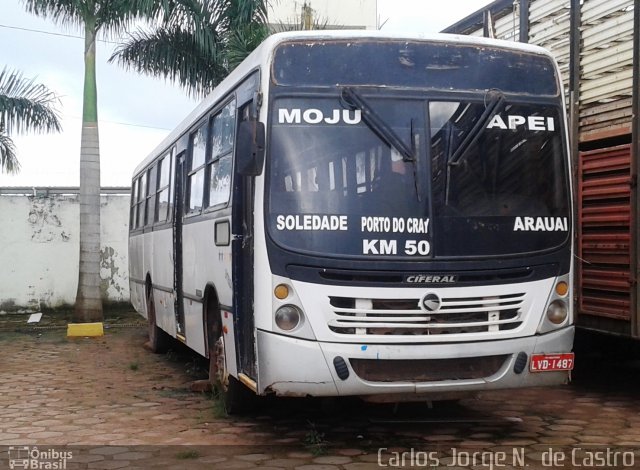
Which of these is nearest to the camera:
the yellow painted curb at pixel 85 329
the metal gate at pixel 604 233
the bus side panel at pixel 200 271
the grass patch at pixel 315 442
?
the grass patch at pixel 315 442

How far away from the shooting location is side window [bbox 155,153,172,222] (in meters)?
10.3

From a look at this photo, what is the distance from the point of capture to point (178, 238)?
30.1 feet

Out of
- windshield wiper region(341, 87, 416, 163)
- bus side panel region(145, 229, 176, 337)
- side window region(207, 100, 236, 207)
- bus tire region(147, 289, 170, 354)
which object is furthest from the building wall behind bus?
windshield wiper region(341, 87, 416, 163)

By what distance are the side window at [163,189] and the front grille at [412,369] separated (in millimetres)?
4998

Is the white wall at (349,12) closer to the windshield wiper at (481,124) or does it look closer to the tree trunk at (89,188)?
the tree trunk at (89,188)

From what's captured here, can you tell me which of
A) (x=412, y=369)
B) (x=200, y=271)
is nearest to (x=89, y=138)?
(x=200, y=271)

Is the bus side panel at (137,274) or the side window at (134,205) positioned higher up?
the side window at (134,205)

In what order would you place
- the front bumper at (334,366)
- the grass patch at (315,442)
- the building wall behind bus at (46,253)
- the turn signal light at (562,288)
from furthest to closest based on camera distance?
the building wall behind bus at (46,253), the turn signal light at (562,288), the grass patch at (315,442), the front bumper at (334,366)

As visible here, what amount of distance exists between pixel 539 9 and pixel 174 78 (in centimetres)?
922

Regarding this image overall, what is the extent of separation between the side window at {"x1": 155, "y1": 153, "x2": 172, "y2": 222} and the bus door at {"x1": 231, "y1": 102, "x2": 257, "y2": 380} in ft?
13.0

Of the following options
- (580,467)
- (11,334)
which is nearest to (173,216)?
(580,467)

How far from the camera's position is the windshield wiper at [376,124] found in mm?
5848

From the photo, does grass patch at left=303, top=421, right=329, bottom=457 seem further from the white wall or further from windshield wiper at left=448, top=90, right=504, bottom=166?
the white wall

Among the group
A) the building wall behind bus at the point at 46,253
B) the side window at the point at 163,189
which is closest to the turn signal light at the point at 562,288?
the side window at the point at 163,189
